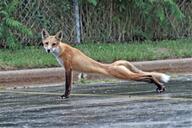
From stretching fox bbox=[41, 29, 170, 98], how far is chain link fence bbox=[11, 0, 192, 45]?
233 inches

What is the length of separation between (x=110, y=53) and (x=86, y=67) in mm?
4414

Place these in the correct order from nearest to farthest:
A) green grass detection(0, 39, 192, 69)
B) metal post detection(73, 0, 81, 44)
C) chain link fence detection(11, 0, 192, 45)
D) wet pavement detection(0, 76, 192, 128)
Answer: wet pavement detection(0, 76, 192, 128)
green grass detection(0, 39, 192, 69)
chain link fence detection(11, 0, 192, 45)
metal post detection(73, 0, 81, 44)

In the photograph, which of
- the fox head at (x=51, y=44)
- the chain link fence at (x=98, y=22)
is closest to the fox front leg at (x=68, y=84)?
the fox head at (x=51, y=44)

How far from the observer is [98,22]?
707 inches

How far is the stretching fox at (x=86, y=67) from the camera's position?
10.9 m

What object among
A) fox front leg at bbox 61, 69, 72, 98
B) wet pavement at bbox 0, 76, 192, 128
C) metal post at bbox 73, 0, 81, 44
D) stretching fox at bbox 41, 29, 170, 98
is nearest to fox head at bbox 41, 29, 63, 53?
stretching fox at bbox 41, 29, 170, 98

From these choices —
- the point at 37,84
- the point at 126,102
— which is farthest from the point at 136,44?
the point at 126,102

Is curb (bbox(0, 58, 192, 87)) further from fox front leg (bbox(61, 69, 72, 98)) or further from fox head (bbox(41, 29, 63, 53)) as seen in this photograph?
fox front leg (bbox(61, 69, 72, 98))

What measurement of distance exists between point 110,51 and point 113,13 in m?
2.42

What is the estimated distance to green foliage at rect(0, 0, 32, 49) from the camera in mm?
15985

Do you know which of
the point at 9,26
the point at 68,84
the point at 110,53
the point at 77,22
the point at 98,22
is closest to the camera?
the point at 68,84

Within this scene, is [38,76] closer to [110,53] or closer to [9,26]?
[110,53]

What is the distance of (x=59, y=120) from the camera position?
8.47 metres

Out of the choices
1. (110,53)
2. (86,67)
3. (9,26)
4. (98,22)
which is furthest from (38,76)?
(98,22)
